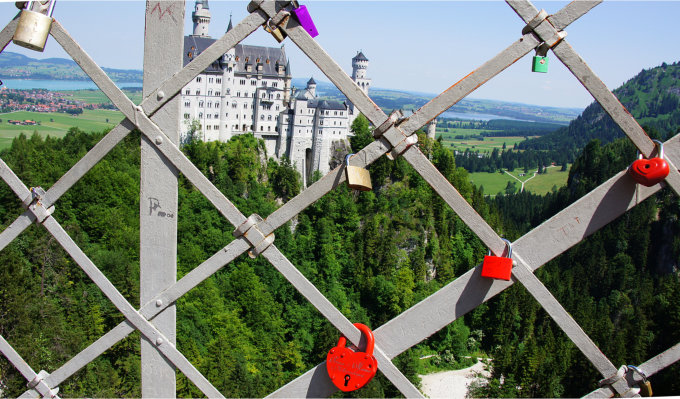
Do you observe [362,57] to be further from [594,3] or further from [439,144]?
[594,3]

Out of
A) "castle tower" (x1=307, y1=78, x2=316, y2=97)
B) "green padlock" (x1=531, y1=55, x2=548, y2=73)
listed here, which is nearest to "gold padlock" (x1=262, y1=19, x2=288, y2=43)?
"green padlock" (x1=531, y1=55, x2=548, y2=73)

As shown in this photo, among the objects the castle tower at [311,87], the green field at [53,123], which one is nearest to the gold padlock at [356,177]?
the castle tower at [311,87]

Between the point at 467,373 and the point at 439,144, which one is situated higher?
the point at 439,144

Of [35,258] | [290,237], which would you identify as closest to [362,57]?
[290,237]

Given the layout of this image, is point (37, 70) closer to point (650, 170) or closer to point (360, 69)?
point (360, 69)

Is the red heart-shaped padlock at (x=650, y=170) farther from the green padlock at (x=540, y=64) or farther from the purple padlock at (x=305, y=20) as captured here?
the purple padlock at (x=305, y=20)

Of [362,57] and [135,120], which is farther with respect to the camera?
[362,57]

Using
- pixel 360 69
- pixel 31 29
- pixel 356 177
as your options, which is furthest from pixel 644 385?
pixel 360 69

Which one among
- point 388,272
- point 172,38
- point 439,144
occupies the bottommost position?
point 388,272
